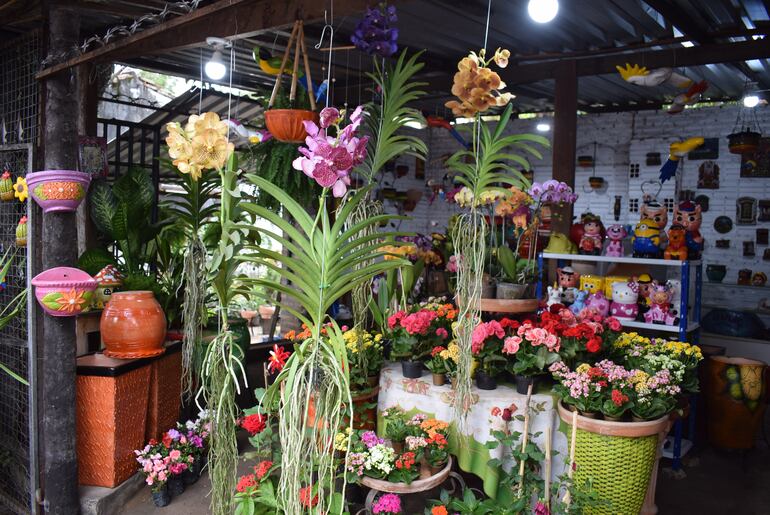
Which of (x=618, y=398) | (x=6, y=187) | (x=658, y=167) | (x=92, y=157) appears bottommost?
(x=618, y=398)

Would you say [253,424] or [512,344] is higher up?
[512,344]

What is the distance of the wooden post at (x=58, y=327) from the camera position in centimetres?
278

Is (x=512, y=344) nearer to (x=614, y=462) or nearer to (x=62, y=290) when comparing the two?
(x=614, y=462)

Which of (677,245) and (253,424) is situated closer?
(253,424)

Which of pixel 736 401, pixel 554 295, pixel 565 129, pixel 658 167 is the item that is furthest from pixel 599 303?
pixel 658 167

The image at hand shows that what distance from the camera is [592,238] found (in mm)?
4277

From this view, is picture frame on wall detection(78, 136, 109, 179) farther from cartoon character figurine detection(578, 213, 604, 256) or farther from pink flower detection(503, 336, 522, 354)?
cartoon character figurine detection(578, 213, 604, 256)

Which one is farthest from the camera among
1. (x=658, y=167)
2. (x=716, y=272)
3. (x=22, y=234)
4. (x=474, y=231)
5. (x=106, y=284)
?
(x=658, y=167)

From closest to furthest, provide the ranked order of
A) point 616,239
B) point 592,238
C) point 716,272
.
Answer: point 616,239, point 592,238, point 716,272

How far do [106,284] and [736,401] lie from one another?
4179mm

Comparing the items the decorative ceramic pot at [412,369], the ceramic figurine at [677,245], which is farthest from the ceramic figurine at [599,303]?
the decorative ceramic pot at [412,369]

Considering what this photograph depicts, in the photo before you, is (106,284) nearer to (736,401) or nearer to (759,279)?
(736,401)

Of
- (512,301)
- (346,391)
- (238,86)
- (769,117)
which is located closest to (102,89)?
(238,86)

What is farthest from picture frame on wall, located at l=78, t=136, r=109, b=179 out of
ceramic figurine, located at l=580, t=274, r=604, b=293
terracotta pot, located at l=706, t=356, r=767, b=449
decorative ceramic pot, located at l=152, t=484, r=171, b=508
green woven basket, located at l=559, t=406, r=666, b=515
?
terracotta pot, located at l=706, t=356, r=767, b=449
